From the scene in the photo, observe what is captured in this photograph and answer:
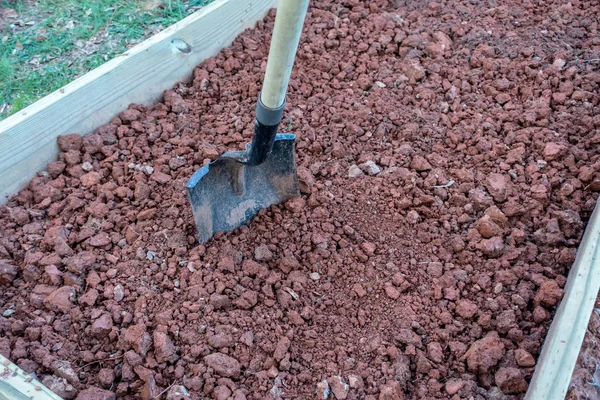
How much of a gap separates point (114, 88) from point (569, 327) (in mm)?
2088

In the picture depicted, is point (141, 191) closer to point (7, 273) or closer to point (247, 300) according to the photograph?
point (7, 273)

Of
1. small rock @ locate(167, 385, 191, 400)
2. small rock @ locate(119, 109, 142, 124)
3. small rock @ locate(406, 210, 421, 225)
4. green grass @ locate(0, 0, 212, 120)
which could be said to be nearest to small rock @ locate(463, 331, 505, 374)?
small rock @ locate(406, 210, 421, 225)

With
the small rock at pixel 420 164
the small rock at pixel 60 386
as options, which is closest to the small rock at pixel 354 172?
the small rock at pixel 420 164

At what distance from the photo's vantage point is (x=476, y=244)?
211 centimetres

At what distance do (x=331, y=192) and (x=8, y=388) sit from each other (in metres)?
1.37

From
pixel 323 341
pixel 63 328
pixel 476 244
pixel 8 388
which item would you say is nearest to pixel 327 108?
pixel 476 244

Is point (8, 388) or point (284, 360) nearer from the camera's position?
point (8, 388)

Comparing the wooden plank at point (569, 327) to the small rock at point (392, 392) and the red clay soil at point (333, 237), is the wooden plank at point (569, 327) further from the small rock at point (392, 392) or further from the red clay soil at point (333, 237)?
the small rock at point (392, 392)

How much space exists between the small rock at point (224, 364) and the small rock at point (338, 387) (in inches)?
12.1

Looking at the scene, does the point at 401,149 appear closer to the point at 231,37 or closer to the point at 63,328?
the point at 231,37

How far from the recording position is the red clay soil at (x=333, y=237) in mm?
1747

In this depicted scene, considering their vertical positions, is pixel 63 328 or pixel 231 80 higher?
pixel 231 80

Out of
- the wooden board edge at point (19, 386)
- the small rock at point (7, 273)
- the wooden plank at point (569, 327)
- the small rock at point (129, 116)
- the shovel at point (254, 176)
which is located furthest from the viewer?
the small rock at point (129, 116)

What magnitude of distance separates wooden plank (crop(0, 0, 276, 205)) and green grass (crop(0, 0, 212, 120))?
340 mm
